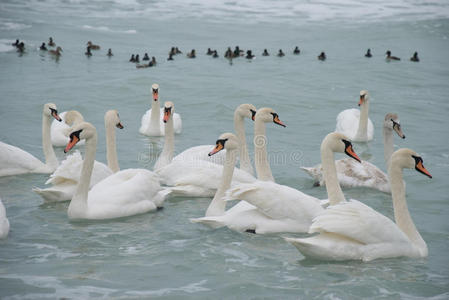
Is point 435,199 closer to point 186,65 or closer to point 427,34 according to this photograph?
point 186,65

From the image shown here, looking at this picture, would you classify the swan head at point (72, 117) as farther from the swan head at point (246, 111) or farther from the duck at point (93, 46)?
the duck at point (93, 46)

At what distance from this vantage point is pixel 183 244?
262 inches

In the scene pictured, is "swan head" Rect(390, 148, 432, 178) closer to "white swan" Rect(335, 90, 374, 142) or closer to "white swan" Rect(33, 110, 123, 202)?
"white swan" Rect(33, 110, 123, 202)

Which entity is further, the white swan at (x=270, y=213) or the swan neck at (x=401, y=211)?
the white swan at (x=270, y=213)

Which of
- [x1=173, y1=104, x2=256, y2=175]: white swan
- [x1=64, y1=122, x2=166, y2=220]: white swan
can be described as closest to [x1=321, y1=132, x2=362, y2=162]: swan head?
[x1=64, y1=122, x2=166, y2=220]: white swan

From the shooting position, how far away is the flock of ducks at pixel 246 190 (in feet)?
20.1

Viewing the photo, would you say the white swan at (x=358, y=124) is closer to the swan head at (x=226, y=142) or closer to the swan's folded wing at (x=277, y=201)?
the swan head at (x=226, y=142)

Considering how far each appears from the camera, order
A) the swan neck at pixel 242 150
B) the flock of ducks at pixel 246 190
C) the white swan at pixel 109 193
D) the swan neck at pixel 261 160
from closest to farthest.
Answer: the flock of ducks at pixel 246 190
the white swan at pixel 109 193
the swan neck at pixel 261 160
the swan neck at pixel 242 150

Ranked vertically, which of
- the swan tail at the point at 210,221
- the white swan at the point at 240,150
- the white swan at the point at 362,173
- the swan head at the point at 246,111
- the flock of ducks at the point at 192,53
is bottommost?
the swan tail at the point at 210,221

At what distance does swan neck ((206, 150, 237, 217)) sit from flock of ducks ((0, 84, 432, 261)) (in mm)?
11

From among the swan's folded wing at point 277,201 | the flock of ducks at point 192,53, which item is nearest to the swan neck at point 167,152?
the swan's folded wing at point 277,201

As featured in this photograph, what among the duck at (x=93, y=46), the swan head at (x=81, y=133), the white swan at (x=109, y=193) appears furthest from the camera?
the duck at (x=93, y=46)

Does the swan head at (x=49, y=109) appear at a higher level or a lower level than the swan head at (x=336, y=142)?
lower

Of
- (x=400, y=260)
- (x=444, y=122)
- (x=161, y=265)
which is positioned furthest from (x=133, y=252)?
(x=444, y=122)
